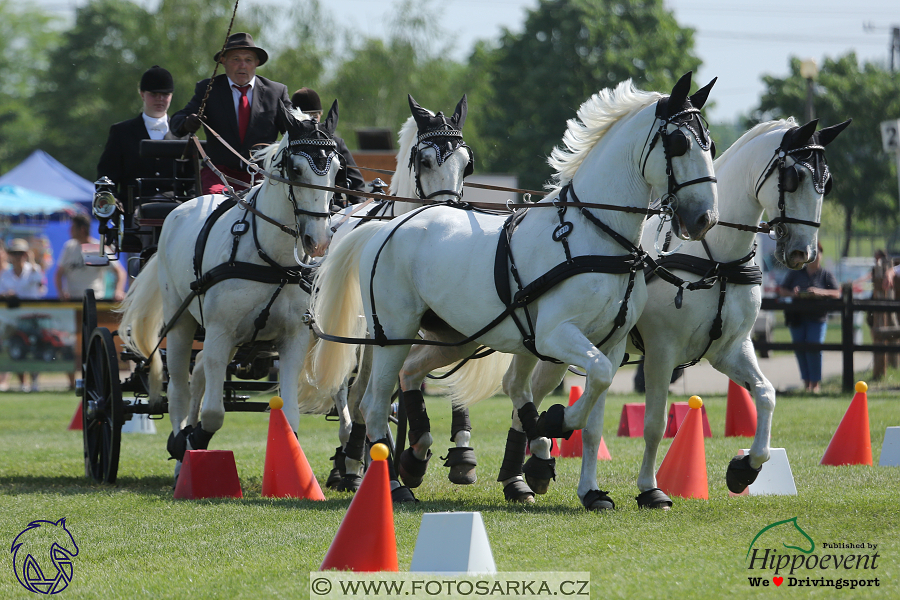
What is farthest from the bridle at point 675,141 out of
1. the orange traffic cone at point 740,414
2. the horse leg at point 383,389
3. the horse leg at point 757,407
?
the orange traffic cone at point 740,414

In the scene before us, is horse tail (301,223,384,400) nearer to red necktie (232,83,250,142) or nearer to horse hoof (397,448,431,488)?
horse hoof (397,448,431,488)

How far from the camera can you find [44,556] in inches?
193

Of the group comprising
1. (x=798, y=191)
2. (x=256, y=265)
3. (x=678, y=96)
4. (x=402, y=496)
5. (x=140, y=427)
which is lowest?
(x=140, y=427)

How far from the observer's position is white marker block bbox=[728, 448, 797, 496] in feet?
20.8

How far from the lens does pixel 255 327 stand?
22.1 feet

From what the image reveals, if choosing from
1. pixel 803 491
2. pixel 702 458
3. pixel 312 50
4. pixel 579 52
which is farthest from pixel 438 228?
pixel 579 52

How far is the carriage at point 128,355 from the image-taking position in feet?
24.6

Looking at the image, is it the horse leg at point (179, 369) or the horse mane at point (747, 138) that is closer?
the horse mane at point (747, 138)

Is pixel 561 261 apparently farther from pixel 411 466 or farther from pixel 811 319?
pixel 811 319

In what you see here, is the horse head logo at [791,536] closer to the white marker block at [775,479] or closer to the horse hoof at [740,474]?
the horse hoof at [740,474]

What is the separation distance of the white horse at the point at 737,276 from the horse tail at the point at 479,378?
1.36 metres

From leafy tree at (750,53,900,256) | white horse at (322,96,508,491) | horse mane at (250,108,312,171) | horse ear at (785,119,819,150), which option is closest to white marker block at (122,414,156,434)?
white horse at (322,96,508,491)

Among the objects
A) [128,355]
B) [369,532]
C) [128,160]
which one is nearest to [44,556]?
[369,532]

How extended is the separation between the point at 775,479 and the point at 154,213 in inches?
188
